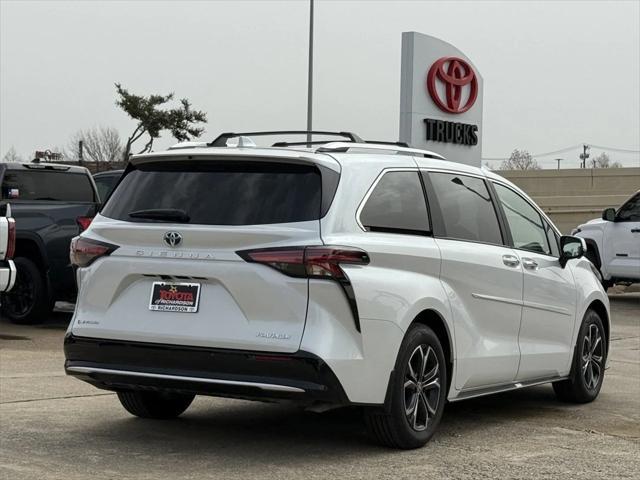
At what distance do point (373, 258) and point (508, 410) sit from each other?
276cm

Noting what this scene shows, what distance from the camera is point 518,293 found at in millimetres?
8195

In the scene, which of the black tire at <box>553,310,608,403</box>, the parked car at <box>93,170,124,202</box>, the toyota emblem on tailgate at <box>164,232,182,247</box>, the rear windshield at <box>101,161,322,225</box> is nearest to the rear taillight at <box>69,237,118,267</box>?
the rear windshield at <box>101,161,322,225</box>

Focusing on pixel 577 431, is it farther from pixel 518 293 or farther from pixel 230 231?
pixel 230 231

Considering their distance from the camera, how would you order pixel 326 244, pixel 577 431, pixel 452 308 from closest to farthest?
pixel 326 244 → pixel 452 308 → pixel 577 431

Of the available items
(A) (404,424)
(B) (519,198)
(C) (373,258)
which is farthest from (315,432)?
(B) (519,198)

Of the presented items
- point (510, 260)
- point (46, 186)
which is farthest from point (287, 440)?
point (46, 186)

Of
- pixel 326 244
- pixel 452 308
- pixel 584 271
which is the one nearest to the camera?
pixel 326 244

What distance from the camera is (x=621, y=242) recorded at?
61.6 ft

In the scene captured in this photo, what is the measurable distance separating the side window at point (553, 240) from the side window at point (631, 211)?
1018 centimetres

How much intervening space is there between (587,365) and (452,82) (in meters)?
16.8

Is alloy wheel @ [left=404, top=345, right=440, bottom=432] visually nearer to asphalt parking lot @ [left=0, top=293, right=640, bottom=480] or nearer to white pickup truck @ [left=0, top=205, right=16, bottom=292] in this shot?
asphalt parking lot @ [left=0, top=293, right=640, bottom=480]

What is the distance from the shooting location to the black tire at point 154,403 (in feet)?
25.5

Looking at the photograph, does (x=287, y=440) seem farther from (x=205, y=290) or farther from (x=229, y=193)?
(x=229, y=193)

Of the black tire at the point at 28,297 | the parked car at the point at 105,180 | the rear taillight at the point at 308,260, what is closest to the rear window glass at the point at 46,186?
the black tire at the point at 28,297
